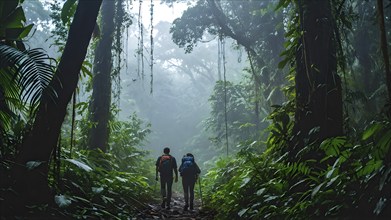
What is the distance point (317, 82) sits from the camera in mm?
4602

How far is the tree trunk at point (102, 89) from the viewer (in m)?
8.07

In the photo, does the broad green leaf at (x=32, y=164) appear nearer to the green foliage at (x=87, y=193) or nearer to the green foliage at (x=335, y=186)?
the green foliage at (x=87, y=193)

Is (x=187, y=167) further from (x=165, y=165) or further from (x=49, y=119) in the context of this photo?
(x=49, y=119)

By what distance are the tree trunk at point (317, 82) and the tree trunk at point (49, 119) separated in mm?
2699

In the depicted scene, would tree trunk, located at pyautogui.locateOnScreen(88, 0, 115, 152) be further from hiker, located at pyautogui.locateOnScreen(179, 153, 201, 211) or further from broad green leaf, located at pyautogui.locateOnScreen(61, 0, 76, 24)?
broad green leaf, located at pyautogui.locateOnScreen(61, 0, 76, 24)

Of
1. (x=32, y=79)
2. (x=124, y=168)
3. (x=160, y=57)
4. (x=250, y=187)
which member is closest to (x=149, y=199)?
(x=124, y=168)

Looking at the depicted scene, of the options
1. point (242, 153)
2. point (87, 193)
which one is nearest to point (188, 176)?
point (242, 153)

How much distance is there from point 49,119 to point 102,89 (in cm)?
463

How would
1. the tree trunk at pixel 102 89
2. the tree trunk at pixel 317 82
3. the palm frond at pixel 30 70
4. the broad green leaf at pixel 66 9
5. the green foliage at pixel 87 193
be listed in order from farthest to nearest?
the tree trunk at pixel 102 89
the tree trunk at pixel 317 82
the broad green leaf at pixel 66 9
the green foliage at pixel 87 193
the palm frond at pixel 30 70

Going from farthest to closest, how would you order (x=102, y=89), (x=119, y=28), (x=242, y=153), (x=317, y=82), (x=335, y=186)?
(x=119, y=28) < (x=102, y=89) < (x=242, y=153) < (x=317, y=82) < (x=335, y=186)

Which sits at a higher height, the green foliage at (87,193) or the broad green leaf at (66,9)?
the broad green leaf at (66,9)

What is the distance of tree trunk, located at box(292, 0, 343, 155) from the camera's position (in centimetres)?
445

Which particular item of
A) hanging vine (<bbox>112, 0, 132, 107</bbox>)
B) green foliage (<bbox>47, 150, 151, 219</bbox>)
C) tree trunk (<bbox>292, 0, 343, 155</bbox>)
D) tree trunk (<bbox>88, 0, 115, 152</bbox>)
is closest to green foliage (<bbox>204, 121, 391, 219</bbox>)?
tree trunk (<bbox>292, 0, 343, 155</bbox>)

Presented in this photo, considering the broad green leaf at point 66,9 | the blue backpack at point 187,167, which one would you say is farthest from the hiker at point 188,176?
the broad green leaf at point 66,9
